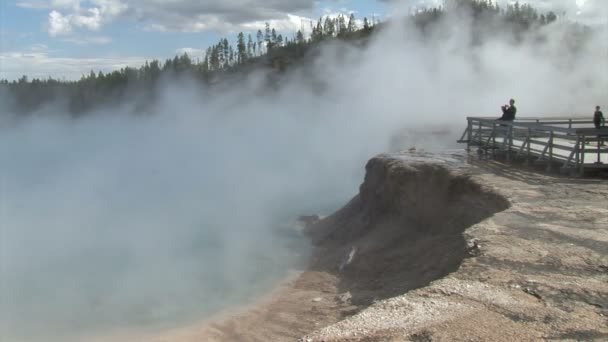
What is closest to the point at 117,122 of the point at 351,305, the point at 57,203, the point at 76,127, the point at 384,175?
the point at 76,127

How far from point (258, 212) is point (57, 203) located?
12225 mm

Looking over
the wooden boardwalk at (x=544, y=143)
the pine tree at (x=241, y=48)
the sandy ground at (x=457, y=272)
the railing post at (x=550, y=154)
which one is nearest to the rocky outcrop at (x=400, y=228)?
the sandy ground at (x=457, y=272)

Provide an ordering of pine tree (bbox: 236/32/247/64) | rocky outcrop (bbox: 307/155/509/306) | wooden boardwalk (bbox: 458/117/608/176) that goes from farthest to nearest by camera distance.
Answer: pine tree (bbox: 236/32/247/64) → wooden boardwalk (bbox: 458/117/608/176) → rocky outcrop (bbox: 307/155/509/306)

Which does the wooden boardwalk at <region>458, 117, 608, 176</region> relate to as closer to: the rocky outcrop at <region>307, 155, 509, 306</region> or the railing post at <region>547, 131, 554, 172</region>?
the railing post at <region>547, 131, 554, 172</region>

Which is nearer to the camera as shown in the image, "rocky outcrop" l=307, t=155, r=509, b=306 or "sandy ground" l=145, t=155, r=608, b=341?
"sandy ground" l=145, t=155, r=608, b=341

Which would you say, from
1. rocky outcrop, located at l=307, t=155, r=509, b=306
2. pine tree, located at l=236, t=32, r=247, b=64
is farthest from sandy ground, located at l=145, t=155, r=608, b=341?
pine tree, located at l=236, t=32, r=247, b=64

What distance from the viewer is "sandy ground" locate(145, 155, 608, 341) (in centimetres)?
492

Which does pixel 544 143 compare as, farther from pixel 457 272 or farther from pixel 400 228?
pixel 457 272

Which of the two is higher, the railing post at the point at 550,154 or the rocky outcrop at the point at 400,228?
the railing post at the point at 550,154

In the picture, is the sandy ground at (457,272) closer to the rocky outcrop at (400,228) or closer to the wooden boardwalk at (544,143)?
the rocky outcrop at (400,228)

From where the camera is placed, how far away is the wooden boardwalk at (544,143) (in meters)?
10.8

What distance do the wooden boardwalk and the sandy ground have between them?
579 mm

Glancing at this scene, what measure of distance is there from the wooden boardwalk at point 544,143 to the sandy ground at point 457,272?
0.58 meters

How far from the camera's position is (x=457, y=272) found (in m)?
6.23
